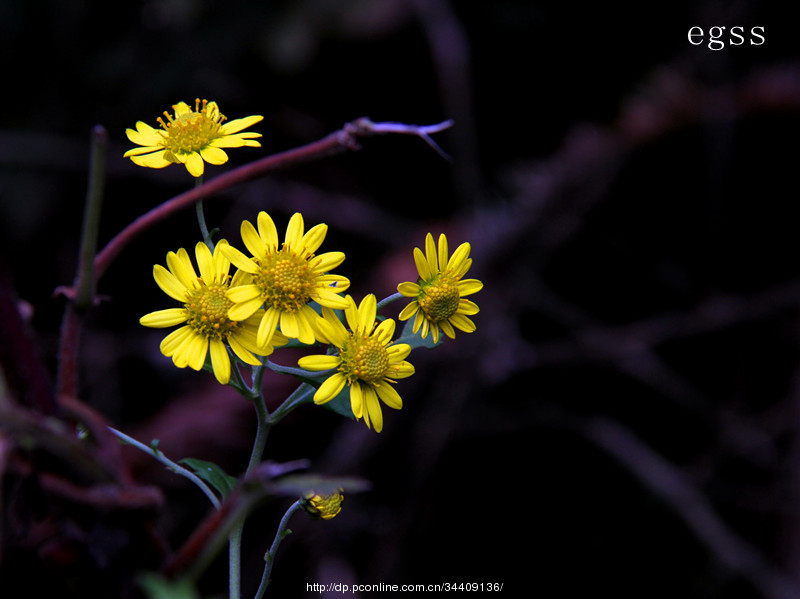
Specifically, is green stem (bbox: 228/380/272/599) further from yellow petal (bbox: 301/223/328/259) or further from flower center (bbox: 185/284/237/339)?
yellow petal (bbox: 301/223/328/259)

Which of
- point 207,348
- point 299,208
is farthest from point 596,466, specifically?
point 207,348

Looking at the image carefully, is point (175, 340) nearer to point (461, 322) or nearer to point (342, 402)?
point (342, 402)

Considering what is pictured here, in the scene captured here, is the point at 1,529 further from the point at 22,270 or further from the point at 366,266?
the point at 22,270

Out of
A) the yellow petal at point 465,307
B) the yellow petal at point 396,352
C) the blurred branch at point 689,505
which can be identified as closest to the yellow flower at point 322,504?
the yellow petal at point 396,352

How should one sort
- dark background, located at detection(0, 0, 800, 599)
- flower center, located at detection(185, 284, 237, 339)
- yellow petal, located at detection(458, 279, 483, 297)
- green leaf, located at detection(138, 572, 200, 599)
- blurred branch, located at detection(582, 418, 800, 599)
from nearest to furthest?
green leaf, located at detection(138, 572, 200, 599) → flower center, located at detection(185, 284, 237, 339) → yellow petal, located at detection(458, 279, 483, 297) → blurred branch, located at detection(582, 418, 800, 599) → dark background, located at detection(0, 0, 800, 599)

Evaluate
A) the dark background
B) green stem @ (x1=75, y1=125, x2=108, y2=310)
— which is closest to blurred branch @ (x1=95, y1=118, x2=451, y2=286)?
green stem @ (x1=75, y1=125, x2=108, y2=310)
